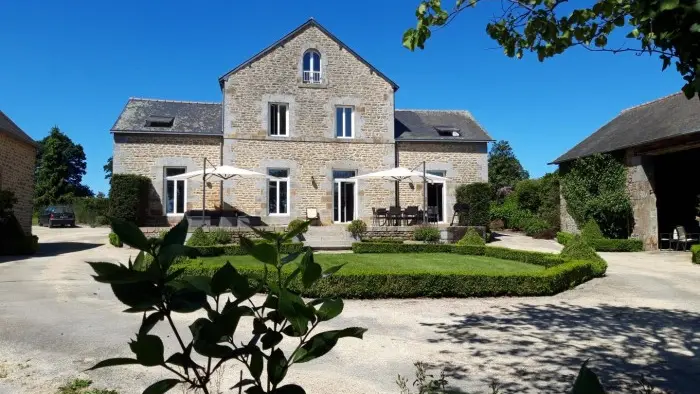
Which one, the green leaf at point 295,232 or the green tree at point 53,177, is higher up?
the green tree at point 53,177

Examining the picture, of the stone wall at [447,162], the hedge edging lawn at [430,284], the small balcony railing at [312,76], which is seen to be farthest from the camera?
the stone wall at [447,162]

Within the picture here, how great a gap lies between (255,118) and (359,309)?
44.6ft

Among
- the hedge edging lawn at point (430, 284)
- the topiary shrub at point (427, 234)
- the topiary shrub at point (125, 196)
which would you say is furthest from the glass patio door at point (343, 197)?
the hedge edging lawn at point (430, 284)

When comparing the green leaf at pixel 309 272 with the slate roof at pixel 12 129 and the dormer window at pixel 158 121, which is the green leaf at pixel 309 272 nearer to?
the slate roof at pixel 12 129

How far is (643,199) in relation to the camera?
1697 centimetres

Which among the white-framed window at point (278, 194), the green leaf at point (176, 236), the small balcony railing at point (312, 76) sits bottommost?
the green leaf at point (176, 236)

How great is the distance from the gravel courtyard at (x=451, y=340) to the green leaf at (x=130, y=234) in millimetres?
3352

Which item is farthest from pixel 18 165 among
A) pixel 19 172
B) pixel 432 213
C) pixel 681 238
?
pixel 681 238

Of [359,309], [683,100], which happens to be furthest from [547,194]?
[359,309]

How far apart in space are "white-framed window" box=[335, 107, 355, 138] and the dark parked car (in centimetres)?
2019

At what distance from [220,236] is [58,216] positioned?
67.5 feet

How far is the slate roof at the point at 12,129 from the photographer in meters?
15.6

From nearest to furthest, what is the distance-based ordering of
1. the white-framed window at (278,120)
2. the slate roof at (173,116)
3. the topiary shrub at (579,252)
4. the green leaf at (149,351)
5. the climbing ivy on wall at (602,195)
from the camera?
the green leaf at (149,351) < the topiary shrub at (579,252) < the climbing ivy on wall at (602,195) < the slate roof at (173,116) < the white-framed window at (278,120)

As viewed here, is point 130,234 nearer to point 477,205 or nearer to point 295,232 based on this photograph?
point 295,232
